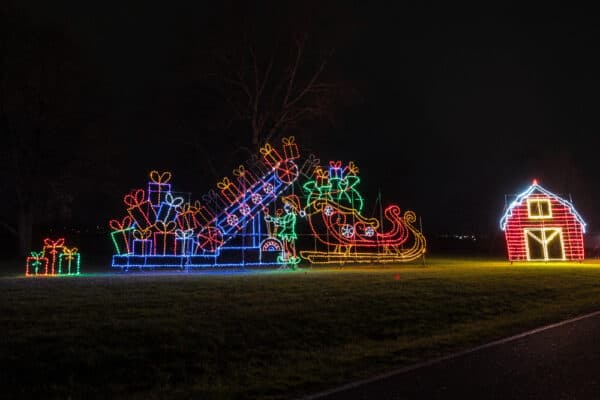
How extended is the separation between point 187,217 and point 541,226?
62.7ft

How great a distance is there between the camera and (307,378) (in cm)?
709

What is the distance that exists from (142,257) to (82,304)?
10.4 m

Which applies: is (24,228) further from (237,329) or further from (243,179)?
(237,329)

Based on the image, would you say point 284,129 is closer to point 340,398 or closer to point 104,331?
point 104,331

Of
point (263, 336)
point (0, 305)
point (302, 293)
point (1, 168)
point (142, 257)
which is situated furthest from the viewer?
point (1, 168)

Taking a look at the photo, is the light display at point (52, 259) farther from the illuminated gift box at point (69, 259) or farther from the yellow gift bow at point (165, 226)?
the yellow gift bow at point (165, 226)

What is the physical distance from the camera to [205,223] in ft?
71.8

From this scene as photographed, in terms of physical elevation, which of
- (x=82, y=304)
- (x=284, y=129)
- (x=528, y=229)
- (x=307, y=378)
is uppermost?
(x=284, y=129)

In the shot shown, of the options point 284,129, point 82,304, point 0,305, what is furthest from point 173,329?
point 284,129

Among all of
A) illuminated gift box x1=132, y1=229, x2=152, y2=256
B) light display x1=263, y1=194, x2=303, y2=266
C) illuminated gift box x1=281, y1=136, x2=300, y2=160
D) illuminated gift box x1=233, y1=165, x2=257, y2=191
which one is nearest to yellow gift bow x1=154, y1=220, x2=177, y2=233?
illuminated gift box x1=132, y1=229, x2=152, y2=256

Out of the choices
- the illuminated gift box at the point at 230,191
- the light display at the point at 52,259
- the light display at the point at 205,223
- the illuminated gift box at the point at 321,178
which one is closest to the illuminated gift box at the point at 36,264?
the light display at the point at 52,259

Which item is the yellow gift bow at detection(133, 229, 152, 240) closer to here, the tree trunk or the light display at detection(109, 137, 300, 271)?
the light display at detection(109, 137, 300, 271)

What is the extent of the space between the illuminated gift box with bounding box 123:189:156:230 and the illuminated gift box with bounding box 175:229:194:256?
3.54ft

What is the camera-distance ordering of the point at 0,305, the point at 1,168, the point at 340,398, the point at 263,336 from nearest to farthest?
the point at 340,398, the point at 263,336, the point at 0,305, the point at 1,168
